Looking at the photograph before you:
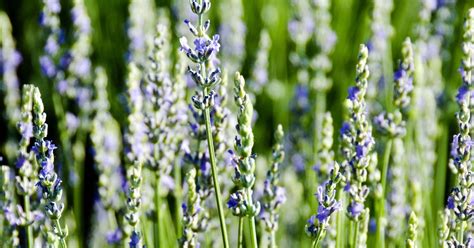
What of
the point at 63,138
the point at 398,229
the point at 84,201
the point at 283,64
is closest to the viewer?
the point at 398,229

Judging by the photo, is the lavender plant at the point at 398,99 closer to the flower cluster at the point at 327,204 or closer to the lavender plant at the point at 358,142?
the lavender plant at the point at 358,142

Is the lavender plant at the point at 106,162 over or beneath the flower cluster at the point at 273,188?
over

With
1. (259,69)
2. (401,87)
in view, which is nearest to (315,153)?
(259,69)

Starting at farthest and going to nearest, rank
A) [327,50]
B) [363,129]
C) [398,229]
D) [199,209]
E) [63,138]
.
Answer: [327,50] → [63,138] → [398,229] → [199,209] → [363,129]

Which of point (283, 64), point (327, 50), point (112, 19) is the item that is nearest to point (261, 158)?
point (327, 50)

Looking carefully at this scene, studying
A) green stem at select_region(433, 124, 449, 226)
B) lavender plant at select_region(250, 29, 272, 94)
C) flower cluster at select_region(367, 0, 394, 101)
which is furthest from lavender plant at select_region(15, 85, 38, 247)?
green stem at select_region(433, 124, 449, 226)

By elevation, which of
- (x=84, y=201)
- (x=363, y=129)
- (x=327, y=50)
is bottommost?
(x=363, y=129)

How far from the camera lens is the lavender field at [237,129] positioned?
1.73 meters

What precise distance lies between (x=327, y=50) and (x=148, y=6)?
3.07 ft

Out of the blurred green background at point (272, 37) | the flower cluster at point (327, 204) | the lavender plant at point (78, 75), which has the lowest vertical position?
the flower cluster at point (327, 204)

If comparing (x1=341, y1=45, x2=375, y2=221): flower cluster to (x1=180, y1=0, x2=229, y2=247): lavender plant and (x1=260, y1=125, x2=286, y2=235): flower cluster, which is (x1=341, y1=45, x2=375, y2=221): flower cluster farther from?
(x1=180, y1=0, x2=229, y2=247): lavender plant

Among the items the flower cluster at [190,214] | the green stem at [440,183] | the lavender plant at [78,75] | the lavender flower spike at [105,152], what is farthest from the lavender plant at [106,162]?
the green stem at [440,183]

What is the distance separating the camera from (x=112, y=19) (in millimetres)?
4445

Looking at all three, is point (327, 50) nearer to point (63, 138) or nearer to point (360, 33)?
point (360, 33)
